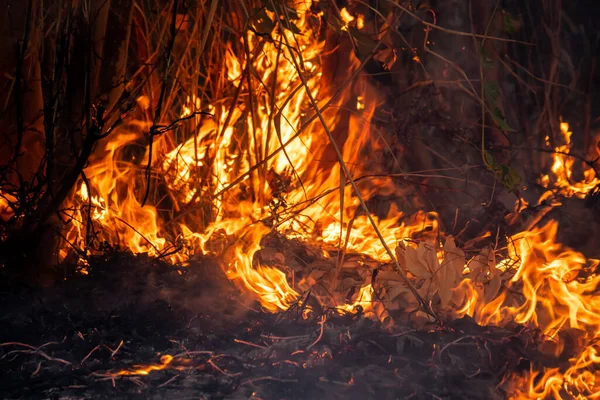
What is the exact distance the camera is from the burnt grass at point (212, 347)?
1.53 m

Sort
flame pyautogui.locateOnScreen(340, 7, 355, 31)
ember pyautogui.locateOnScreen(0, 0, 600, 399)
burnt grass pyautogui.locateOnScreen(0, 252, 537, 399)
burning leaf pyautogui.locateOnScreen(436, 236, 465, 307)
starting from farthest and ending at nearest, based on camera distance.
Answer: flame pyautogui.locateOnScreen(340, 7, 355, 31), burning leaf pyautogui.locateOnScreen(436, 236, 465, 307), ember pyautogui.locateOnScreen(0, 0, 600, 399), burnt grass pyautogui.locateOnScreen(0, 252, 537, 399)

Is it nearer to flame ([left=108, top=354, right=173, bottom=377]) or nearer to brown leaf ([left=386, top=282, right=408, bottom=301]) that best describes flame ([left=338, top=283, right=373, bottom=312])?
brown leaf ([left=386, top=282, right=408, bottom=301])

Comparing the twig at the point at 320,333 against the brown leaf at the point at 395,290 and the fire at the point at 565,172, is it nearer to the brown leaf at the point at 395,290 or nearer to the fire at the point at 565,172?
the brown leaf at the point at 395,290

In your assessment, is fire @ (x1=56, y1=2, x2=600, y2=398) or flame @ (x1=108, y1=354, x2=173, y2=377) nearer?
flame @ (x1=108, y1=354, x2=173, y2=377)

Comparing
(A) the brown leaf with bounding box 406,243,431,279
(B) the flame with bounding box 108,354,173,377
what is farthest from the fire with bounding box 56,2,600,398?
(B) the flame with bounding box 108,354,173,377

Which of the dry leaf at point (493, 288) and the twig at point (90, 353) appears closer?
the twig at point (90, 353)

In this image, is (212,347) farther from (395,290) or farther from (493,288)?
(493,288)

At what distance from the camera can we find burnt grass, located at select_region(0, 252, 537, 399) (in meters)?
1.53

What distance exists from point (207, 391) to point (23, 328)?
59 cm

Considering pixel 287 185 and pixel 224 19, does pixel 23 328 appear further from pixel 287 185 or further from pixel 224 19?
pixel 224 19

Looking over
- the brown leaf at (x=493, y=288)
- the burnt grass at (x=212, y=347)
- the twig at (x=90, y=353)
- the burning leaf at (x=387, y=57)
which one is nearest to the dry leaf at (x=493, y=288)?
the brown leaf at (x=493, y=288)

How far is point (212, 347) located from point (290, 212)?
2.04 ft

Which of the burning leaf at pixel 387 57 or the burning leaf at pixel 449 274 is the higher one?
the burning leaf at pixel 387 57

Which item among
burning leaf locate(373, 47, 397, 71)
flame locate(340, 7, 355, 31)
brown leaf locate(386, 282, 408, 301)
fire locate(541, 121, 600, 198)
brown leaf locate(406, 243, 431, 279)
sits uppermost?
flame locate(340, 7, 355, 31)
